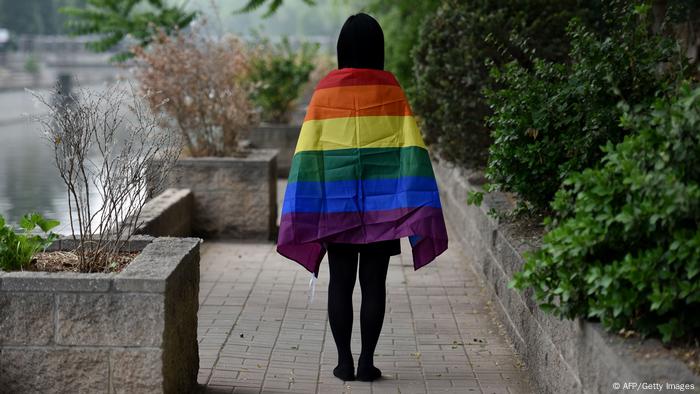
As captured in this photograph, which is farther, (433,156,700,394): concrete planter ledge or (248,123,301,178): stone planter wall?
(248,123,301,178): stone planter wall

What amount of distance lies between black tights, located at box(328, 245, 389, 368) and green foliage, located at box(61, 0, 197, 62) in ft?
30.3

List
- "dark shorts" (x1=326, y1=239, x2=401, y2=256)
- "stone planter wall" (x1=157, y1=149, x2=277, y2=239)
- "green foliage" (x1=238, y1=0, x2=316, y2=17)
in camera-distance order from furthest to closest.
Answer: "green foliage" (x1=238, y1=0, x2=316, y2=17) → "stone planter wall" (x1=157, y1=149, x2=277, y2=239) → "dark shorts" (x1=326, y1=239, x2=401, y2=256)

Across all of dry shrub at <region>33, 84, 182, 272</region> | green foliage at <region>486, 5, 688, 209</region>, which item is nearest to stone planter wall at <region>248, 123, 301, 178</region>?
green foliage at <region>486, 5, 688, 209</region>

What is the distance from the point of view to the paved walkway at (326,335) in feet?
17.0

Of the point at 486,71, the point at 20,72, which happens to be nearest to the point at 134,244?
the point at 486,71

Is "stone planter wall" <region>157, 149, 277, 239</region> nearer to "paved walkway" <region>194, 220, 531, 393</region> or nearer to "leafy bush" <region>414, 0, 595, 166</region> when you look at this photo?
"paved walkway" <region>194, 220, 531, 393</region>

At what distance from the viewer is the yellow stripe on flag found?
503 cm

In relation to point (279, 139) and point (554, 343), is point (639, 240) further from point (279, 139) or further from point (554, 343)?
point (279, 139)

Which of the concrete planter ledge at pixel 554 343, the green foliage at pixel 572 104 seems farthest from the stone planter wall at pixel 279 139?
the green foliage at pixel 572 104

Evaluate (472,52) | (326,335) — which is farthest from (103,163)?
Result: (472,52)

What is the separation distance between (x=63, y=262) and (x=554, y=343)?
2.41 m

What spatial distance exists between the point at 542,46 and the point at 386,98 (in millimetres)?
3763

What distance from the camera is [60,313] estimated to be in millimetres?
4203

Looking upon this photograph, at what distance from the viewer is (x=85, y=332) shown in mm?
4203
